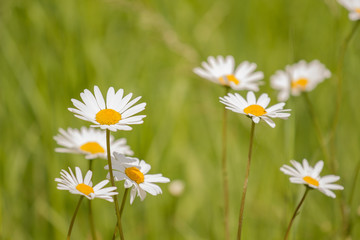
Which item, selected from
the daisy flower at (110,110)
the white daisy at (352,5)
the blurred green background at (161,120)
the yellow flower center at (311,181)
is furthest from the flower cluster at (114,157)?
the white daisy at (352,5)

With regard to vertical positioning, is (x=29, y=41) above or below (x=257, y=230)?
above

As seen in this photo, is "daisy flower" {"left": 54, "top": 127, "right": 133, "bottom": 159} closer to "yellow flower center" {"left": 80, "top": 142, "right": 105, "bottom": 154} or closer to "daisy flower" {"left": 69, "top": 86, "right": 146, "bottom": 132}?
"yellow flower center" {"left": 80, "top": 142, "right": 105, "bottom": 154}

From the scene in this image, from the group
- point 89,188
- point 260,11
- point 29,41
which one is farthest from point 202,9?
point 89,188

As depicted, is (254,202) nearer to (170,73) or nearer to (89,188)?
(170,73)

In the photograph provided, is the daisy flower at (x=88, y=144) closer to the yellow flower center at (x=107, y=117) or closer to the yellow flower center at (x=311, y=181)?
the yellow flower center at (x=107, y=117)

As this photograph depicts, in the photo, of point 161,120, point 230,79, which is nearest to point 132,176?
point 230,79

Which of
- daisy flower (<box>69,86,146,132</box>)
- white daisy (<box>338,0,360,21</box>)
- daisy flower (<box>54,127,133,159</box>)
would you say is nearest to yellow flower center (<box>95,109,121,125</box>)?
daisy flower (<box>69,86,146,132</box>)
